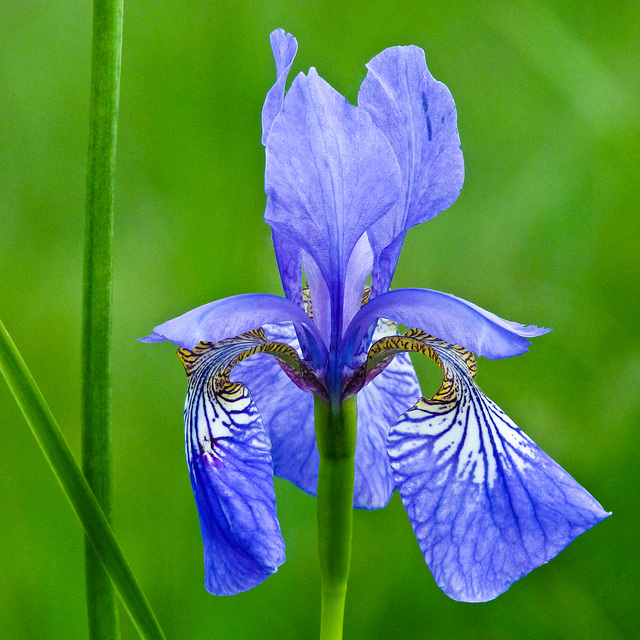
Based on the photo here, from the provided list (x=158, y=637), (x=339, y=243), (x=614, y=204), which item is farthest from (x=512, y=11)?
(x=158, y=637)

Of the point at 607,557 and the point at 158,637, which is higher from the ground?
the point at 158,637

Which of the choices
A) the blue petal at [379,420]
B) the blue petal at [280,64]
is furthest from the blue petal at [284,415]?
the blue petal at [280,64]

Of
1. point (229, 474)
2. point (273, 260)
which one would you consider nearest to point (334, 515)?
point (229, 474)

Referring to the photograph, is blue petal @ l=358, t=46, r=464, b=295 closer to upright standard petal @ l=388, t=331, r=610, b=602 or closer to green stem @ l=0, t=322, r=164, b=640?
upright standard petal @ l=388, t=331, r=610, b=602

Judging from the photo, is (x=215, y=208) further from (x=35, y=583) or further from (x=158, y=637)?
(x=158, y=637)

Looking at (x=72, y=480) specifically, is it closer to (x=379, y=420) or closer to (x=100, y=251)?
(x=100, y=251)
